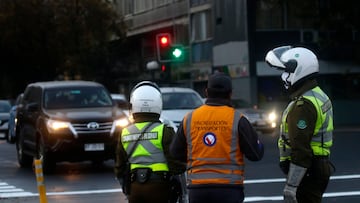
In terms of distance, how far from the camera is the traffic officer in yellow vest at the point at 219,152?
6.28m

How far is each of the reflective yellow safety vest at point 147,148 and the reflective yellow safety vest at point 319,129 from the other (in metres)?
1.02

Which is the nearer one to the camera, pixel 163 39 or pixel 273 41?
pixel 163 39

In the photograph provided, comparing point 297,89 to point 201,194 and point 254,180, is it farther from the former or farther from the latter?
point 254,180

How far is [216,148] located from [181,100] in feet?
51.3

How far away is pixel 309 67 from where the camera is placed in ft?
22.7

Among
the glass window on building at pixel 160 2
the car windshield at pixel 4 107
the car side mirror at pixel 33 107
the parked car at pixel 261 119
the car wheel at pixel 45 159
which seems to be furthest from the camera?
the glass window on building at pixel 160 2

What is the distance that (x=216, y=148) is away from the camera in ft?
20.7

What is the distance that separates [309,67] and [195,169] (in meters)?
1.37

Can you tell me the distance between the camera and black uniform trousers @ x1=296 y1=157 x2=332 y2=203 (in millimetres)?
6812

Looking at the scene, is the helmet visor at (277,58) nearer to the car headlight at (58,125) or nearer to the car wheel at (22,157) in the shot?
the car headlight at (58,125)

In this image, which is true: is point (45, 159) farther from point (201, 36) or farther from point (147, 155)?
point (201, 36)

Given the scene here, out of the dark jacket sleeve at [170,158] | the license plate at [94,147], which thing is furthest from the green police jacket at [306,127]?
the license plate at [94,147]

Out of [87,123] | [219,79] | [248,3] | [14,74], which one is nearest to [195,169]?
[219,79]

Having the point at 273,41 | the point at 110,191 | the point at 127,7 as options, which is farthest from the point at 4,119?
the point at 127,7
